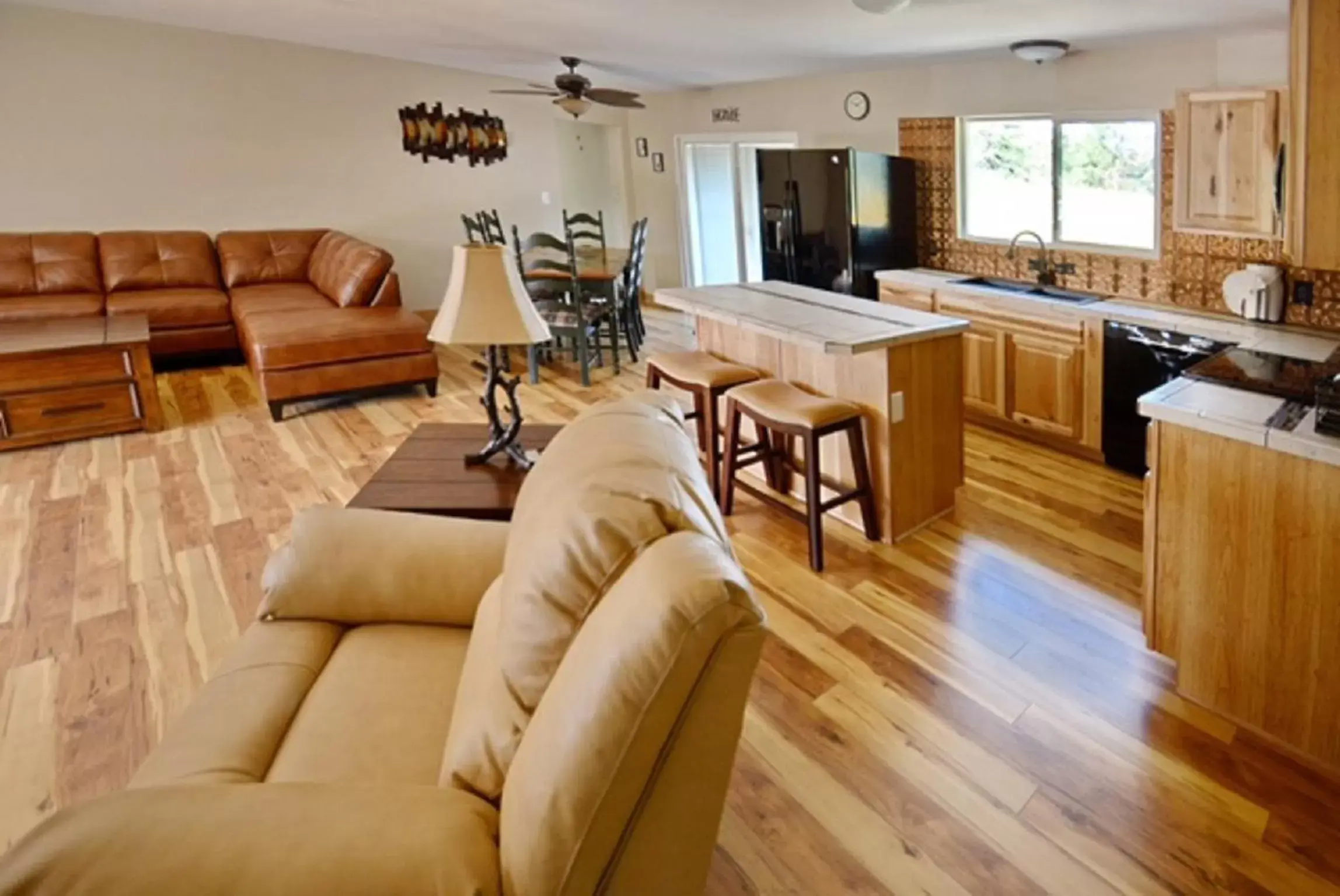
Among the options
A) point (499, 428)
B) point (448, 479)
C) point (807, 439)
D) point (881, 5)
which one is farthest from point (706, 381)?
point (881, 5)

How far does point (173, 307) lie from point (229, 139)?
5.50ft

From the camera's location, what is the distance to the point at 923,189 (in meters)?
5.68

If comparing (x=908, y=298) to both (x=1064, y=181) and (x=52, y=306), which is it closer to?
(x=1064, y=181)

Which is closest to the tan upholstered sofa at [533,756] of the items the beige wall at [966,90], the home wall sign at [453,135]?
the beige wall at [966,90]

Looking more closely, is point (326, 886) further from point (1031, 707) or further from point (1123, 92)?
point (1123, 92)

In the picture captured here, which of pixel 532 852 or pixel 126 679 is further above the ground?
pixel 532 852

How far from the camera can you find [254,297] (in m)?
6.79

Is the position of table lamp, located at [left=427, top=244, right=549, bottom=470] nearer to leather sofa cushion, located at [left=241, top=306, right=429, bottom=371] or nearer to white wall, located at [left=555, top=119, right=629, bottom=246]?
leather sofa cushion, located at [left=241, top=306, right=429, bottom=371]

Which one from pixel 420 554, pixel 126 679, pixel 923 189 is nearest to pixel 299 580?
pixel 420 554

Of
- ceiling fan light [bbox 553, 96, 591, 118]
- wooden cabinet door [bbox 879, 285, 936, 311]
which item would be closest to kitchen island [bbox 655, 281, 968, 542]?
wooden cabinet door [bbox 879, 285, 936, 311]

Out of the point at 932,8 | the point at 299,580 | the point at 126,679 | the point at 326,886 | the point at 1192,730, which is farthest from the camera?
the point at 932,8

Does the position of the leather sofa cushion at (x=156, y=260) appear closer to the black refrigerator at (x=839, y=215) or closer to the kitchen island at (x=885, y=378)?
the black refrigerator at (x=839, y=215)

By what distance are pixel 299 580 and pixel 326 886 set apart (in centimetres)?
105

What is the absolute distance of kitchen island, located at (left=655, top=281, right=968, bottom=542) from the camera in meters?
3.49
